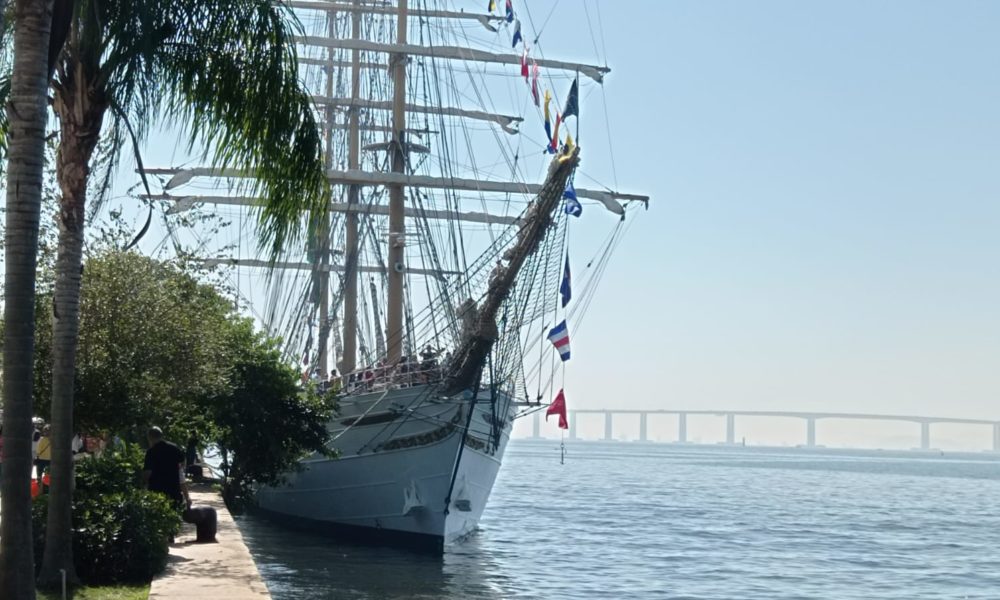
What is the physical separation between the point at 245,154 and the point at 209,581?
4.37 meters

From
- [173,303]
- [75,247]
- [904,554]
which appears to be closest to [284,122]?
[75,247]

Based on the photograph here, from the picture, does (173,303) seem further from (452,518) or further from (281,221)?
(452,518)

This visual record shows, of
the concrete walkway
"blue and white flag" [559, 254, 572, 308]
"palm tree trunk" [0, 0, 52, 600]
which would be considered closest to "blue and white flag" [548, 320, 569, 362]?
"blue and white flag" [559, 254, 572, 308]

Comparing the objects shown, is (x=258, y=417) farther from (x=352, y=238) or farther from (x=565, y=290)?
(x=352, y=238)

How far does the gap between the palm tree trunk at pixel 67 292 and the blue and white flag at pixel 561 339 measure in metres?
19.5

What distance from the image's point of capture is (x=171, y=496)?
54.7ft

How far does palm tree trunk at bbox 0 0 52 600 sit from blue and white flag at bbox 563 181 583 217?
1972 cm

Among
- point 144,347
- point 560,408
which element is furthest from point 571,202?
point 144,347

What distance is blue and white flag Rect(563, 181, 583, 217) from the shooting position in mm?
30391

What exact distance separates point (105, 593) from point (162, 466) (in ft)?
12.0

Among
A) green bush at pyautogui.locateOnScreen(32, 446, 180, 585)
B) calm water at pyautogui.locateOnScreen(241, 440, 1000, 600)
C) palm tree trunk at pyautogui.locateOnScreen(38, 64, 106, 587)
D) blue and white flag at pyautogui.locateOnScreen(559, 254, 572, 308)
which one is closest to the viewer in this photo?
palm tree trunk at pyautogui.locateOnScreen(38, 64, 106, 587)

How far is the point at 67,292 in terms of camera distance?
13.7m

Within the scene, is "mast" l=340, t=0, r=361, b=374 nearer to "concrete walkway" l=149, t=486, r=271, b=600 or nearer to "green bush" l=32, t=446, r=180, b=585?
"concrete walkway" l=149, t=486, r=271, b=600

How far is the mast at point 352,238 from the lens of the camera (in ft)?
152
